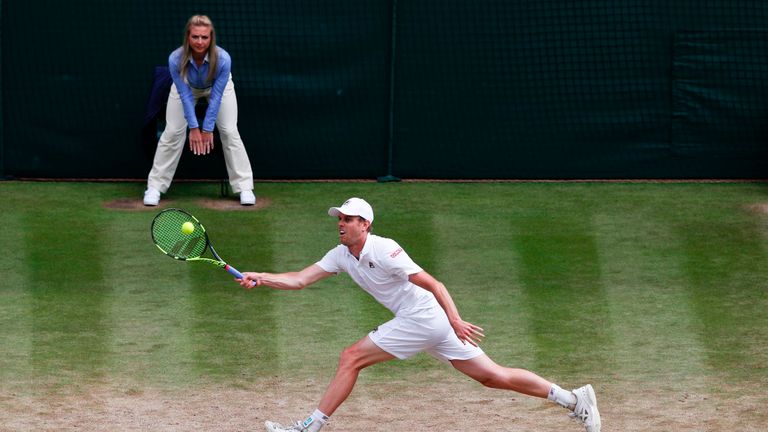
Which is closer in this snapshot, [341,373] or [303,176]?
[341,373]

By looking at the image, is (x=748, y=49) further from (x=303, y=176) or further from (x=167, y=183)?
(x=167, y=183)

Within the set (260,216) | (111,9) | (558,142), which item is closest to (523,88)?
(558,142)

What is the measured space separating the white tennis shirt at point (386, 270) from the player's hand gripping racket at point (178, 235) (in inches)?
36.2

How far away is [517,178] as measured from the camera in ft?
52.9

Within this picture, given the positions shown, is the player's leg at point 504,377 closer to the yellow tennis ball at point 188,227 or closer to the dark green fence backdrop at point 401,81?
the yellow tennis ball at point 188,227

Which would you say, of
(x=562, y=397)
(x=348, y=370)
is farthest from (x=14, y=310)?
(x=562, y=397)

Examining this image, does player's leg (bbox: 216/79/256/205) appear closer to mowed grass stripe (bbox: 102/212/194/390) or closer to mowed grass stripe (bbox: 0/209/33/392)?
mowed grass stripe (bbox: 102/212/194/390)

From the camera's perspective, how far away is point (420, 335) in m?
9.23

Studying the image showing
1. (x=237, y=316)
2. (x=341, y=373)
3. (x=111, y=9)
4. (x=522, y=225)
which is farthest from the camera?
(x=111, y=9)

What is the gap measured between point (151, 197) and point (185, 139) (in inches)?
26.7

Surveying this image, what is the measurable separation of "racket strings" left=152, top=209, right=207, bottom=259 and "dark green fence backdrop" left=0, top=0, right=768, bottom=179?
574 centimetres

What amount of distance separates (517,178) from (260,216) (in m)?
3.08

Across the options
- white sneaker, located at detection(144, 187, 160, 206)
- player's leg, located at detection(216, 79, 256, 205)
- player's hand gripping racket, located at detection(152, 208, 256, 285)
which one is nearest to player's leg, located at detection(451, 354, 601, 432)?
player's hand gripping racket, located at detection(152, 208, 256, 285)

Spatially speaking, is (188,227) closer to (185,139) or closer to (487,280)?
(487,280)
